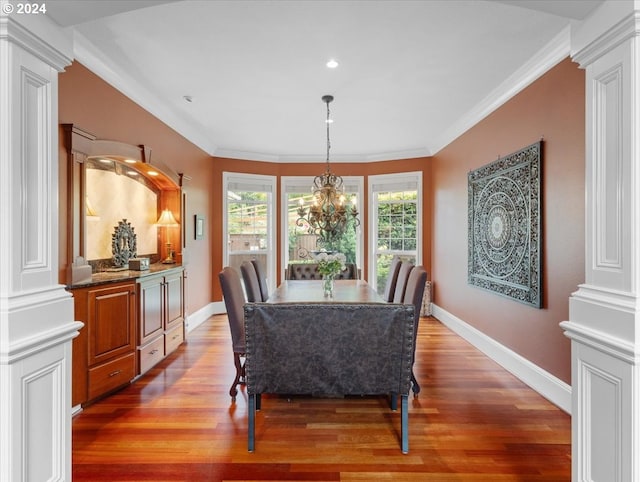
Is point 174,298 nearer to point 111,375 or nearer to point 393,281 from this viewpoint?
point 111,375

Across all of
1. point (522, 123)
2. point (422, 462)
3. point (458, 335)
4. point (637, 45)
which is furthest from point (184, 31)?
point (458, 335)

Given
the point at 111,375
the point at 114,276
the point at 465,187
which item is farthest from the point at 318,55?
the point at 111,375

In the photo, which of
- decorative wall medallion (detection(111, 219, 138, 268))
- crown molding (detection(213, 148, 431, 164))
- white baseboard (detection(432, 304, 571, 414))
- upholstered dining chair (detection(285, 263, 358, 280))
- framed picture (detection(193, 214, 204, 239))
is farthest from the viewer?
crown molding (detection(213, 148, 431, 164))

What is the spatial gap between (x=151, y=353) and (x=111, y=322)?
0.70m

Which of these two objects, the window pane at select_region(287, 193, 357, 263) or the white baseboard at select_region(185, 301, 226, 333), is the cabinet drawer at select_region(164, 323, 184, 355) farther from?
the window pane at select_region(287, 193, 357, 263)

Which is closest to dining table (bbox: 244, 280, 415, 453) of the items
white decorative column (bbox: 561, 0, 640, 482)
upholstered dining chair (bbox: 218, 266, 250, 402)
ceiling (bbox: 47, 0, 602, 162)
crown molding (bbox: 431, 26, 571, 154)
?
upholstered dining chair (bbox: 218, 266, 250, 402)

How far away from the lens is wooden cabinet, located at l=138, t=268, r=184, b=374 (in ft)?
10.5

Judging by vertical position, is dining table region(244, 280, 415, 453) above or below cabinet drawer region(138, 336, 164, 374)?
above

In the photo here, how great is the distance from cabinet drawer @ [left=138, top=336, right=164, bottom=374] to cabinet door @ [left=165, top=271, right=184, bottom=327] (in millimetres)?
244

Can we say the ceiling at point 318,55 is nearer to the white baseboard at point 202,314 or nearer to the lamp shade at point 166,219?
the lamp shade at point 166,219

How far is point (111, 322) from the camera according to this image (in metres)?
2.84

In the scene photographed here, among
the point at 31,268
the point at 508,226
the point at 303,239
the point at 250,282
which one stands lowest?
the point at 250,282

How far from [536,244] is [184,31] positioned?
3.20 m

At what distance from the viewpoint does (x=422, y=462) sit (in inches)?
80.7
